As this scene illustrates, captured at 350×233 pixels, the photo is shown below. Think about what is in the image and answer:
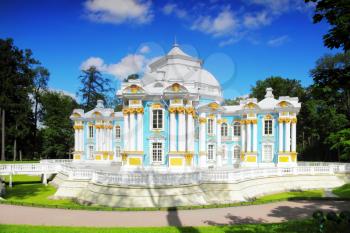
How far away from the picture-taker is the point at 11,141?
4381cm

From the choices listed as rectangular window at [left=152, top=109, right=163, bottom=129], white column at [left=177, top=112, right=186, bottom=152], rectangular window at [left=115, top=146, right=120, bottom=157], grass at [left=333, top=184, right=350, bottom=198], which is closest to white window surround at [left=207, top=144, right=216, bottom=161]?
white column at [left=177, top=112, right=186, bottom=152]

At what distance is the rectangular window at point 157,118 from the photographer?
2380 centimetres

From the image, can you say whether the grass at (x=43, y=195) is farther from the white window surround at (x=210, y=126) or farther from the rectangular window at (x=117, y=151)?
the rectangular window at (x=117, y=151)

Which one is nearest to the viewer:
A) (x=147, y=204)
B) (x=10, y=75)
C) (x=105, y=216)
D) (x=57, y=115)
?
(x=105, y=216)

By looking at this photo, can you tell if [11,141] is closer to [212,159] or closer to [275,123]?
[212,159]

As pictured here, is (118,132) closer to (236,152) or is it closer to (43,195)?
(236,152)

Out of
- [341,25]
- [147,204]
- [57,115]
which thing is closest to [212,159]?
[147,204]

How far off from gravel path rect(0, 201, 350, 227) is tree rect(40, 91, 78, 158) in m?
32.1

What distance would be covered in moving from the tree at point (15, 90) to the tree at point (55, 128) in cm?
315

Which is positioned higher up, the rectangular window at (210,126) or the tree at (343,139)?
the rectangular window at (210,126)

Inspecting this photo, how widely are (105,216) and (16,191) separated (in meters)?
12.8

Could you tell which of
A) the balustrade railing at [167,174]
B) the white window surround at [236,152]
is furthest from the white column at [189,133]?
the white window surround at [236,152]

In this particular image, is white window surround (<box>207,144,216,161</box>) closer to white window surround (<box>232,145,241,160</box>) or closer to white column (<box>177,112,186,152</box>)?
white window surround (<box>232,145,241,160</box>)

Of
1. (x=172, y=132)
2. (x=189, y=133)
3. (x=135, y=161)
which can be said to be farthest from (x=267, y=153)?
(x=135, y=161)
